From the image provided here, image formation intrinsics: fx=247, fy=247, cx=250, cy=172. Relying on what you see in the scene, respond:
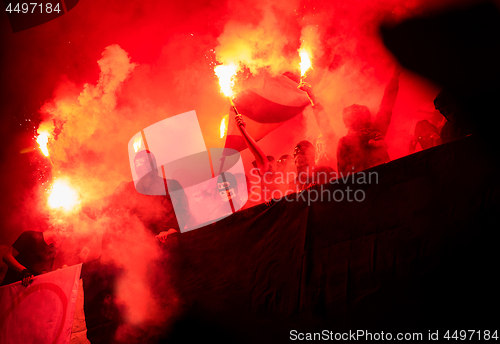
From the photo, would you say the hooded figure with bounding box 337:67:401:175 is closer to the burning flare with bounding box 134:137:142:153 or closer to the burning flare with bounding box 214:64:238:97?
the burning flare with bounding box 214:64:238:97

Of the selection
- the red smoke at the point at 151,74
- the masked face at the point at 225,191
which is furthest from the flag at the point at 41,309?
the masked face at the point at 225,191

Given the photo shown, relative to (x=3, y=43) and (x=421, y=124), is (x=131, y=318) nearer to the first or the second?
(x=421, y=124)

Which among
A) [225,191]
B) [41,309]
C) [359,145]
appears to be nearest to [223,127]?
[225,191]

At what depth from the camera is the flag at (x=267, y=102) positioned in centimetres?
497

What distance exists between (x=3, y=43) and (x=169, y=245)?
19.0 feet

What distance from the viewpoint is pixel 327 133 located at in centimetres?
474

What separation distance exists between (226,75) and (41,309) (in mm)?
4393

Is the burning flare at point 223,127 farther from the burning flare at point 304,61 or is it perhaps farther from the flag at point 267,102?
the burning flare at point 304,61

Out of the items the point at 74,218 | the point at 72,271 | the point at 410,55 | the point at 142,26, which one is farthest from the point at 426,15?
the point at 74,218

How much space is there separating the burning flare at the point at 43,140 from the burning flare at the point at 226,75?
4.75 meters

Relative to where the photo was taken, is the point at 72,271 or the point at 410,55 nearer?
the point at 72,271

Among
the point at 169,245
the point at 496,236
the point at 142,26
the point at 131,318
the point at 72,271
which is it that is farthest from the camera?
the point at 142,26

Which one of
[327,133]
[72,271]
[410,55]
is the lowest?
[72,271]

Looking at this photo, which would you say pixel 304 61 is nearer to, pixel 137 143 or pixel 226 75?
pixel 226 75
